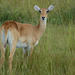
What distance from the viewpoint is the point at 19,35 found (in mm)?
4809

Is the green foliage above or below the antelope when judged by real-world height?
above

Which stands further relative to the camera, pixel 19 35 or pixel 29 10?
pixel 29 10

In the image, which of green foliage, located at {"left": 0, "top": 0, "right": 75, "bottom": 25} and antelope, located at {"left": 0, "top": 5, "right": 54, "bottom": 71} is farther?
green foliage, located at {"left": 0, "top": 0, "right": 75, "bottom": 25}

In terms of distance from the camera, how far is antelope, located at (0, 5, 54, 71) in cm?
443

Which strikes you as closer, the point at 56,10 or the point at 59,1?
the point at 56,10

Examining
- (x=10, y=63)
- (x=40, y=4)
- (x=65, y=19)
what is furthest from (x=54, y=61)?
(x=40, y=4)

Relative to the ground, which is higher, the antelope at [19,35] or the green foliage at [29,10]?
the green foliage at [29,10]

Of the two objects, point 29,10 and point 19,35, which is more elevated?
point 29,10

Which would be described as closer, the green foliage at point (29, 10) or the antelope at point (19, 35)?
the antelope at point (19, 35)

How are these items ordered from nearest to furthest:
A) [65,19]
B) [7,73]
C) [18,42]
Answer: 1. [7,73]
2. [18,42]
3. [65,19]

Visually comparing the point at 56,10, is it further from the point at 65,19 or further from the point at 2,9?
the point at 2,9

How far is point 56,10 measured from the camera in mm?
8453

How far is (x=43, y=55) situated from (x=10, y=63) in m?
0.56

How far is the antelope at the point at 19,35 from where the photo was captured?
4.43m
